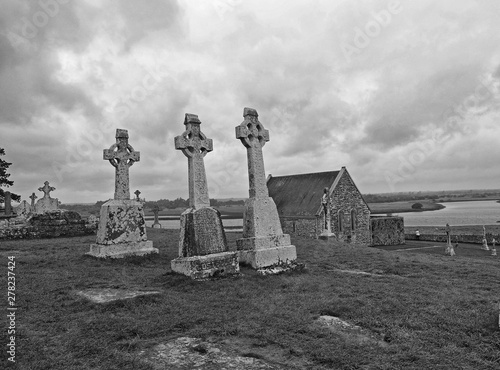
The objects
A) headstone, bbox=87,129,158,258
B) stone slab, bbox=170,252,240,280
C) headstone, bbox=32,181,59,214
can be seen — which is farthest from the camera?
headstone, bbox=32,181,59,214

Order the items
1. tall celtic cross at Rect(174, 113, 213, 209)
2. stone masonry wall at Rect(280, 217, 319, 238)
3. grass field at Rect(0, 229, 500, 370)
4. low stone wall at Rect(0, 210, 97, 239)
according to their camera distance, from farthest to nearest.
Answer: stone masonry wall at Rect(280, 217, 319, 238) < low stone wall at Rect(0, 210, 97, 239) < tall celtic cross at Rect(174, 113, 213, 209) < grass field at Rect(0, 229, 500, 370)

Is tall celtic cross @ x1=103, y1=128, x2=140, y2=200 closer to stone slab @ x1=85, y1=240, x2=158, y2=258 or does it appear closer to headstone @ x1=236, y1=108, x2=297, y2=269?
stone slab @ x1=85, y1=240, x2=158, y2=258

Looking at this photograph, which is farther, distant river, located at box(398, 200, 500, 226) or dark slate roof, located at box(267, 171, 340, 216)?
distant river, located at box(398, 200, 500, 226)

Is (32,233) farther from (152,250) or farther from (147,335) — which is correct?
(147,335)

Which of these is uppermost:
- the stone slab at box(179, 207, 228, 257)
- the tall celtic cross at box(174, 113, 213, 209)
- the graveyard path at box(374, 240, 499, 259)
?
the tall celtic cross at box(174, 113, 213, 209)

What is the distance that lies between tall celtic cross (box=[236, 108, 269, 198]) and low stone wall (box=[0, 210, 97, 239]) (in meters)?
11.7

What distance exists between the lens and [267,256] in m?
8.61

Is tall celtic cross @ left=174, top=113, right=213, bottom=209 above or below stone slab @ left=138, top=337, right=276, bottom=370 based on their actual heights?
above

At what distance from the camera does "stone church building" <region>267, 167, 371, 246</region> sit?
104 ft

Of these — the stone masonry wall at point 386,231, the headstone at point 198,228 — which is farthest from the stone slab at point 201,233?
the stone masonry wall at point 386,231

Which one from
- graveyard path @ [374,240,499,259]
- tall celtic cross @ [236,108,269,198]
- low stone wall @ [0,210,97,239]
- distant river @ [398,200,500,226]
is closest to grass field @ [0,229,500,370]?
tall celtic cross @ [236,108,269,198]

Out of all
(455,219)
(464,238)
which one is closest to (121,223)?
(464,238)

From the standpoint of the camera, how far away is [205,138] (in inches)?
338

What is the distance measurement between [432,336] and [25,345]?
17.0 ft
